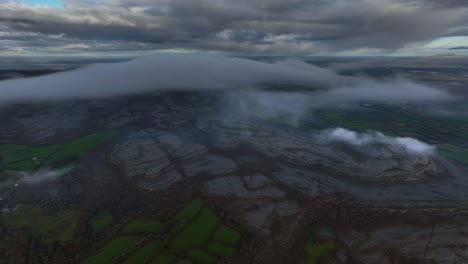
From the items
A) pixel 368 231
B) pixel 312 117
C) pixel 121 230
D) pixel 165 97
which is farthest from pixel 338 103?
pixel 121 230

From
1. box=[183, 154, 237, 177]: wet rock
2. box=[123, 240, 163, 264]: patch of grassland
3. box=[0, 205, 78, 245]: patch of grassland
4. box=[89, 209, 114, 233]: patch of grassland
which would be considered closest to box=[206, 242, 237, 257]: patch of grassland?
box=[123, 240, 163, 264]: patch of grassland

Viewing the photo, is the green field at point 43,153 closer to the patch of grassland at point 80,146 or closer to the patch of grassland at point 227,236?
the patch of grassland at point 80,146

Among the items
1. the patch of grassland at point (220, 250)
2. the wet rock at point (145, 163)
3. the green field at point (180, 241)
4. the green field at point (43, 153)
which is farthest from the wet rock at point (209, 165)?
the green field at point (43, 153)

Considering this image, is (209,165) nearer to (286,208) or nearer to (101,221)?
(286,208)

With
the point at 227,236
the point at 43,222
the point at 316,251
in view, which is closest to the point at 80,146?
the point at 43,222

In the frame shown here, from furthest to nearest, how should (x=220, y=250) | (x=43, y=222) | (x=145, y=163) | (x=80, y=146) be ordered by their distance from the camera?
(x=80, y=146), (x=145, y=163), (x=43, y=222), (x=220, y=250)
